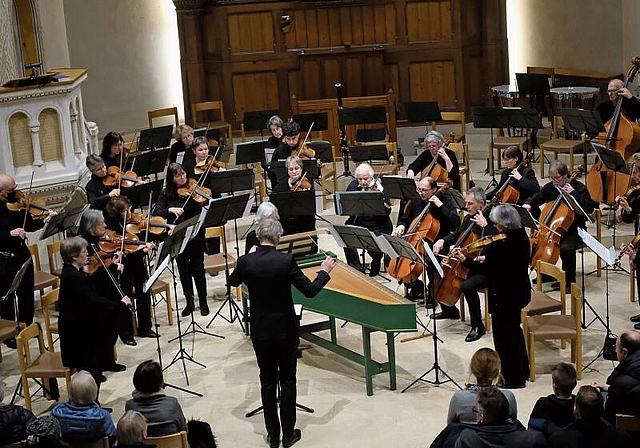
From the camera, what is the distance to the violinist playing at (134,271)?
919 centimetres

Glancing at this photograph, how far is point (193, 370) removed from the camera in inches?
351

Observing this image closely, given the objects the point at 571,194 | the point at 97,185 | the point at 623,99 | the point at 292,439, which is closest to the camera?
the point at 292,439

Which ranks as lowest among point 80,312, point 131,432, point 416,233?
point 131,432

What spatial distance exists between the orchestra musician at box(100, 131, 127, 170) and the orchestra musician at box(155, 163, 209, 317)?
976 mm

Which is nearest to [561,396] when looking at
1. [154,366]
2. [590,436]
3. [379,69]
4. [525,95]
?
[590,436]

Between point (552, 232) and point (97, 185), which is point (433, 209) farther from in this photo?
point (97, 185)

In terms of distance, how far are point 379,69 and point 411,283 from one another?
7246 millimetres

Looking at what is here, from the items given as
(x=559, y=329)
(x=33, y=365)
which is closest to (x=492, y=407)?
(x=559, y=329)

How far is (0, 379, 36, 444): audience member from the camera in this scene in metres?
6.23

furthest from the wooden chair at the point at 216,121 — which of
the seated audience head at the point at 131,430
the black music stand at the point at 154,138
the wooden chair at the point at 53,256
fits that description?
the seated audience head at the point at 131,430

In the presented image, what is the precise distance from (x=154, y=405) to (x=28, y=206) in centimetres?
383

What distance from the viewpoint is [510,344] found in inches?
316

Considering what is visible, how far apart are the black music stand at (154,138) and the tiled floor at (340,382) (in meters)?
3.04

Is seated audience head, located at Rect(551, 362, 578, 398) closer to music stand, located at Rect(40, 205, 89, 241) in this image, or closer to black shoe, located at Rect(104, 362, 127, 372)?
black shoe, located at Rect(104, 362, 127, 372)
